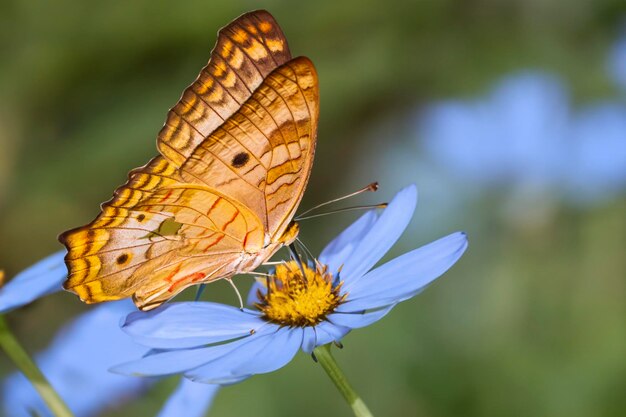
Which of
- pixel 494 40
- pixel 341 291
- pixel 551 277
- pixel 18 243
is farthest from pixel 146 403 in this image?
pixel 494 40

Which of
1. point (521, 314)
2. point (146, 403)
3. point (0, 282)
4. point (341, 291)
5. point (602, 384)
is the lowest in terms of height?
point (602, 384)

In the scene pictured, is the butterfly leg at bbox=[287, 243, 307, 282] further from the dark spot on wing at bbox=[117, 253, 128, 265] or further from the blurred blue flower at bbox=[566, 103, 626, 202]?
the blurred blue flower at bbox=[566, 103, 626, 202]

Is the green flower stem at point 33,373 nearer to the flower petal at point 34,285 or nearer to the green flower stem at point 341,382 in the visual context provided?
the flower petal at point 34,285

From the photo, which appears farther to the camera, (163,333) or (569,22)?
(569,22)

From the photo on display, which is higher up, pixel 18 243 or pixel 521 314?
pixel 18 243

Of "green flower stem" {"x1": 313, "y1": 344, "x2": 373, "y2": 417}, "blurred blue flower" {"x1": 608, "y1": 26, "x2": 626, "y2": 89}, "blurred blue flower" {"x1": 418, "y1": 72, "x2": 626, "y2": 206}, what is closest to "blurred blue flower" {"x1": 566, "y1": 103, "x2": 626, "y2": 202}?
"blurred blue flower" {"x1": 418, "y1": 72, "x2": 626, "y2": 206}

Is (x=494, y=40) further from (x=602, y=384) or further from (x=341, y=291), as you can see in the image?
(x=341, y=291)

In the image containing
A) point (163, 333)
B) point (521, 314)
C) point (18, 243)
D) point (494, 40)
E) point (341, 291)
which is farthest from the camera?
point (494, 40)
